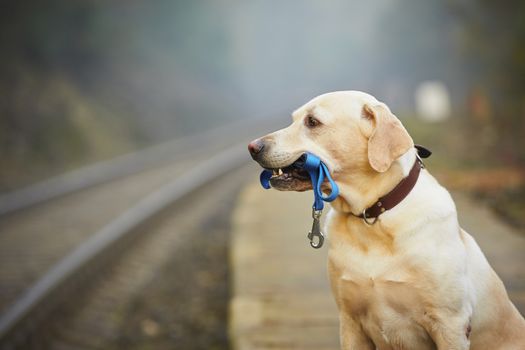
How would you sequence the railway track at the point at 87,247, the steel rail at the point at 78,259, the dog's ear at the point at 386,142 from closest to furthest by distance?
the dog's ear at the point at 386,142
the steel rail at the point at 78,259
the railway track at the point at 87,247

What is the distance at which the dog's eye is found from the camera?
288 cm

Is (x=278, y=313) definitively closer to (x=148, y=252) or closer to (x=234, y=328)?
(x=234, y=328)

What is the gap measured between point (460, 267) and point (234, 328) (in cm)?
200

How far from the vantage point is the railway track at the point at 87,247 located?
5691mm

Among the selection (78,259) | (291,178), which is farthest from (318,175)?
(78,259)

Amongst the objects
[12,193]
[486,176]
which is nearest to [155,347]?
[486,176]

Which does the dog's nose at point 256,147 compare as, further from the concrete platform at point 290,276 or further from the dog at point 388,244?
the concrete platform at point 290,276

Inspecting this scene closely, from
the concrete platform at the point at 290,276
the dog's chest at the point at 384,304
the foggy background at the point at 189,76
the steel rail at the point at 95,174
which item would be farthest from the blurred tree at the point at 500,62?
the dog's chest at the point at 384,304

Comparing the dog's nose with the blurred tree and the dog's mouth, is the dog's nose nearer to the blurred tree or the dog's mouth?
the dog's mouth

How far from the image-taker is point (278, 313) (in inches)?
175

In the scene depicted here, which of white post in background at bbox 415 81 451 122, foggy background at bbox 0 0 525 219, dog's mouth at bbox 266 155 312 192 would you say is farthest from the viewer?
white post in background at bbox 415 81 451 122

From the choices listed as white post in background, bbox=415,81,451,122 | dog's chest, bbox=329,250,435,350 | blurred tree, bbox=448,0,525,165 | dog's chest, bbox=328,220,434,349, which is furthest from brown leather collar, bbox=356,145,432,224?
white post in background, bbox=415,81,451,122

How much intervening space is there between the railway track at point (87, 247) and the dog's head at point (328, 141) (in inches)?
135

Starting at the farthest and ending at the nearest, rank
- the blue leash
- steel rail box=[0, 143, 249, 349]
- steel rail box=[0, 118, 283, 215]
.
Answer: steel rail box=[0, 118, 283, 215] < steel rail box=[0, 143, 249, 349] < the blue leash
